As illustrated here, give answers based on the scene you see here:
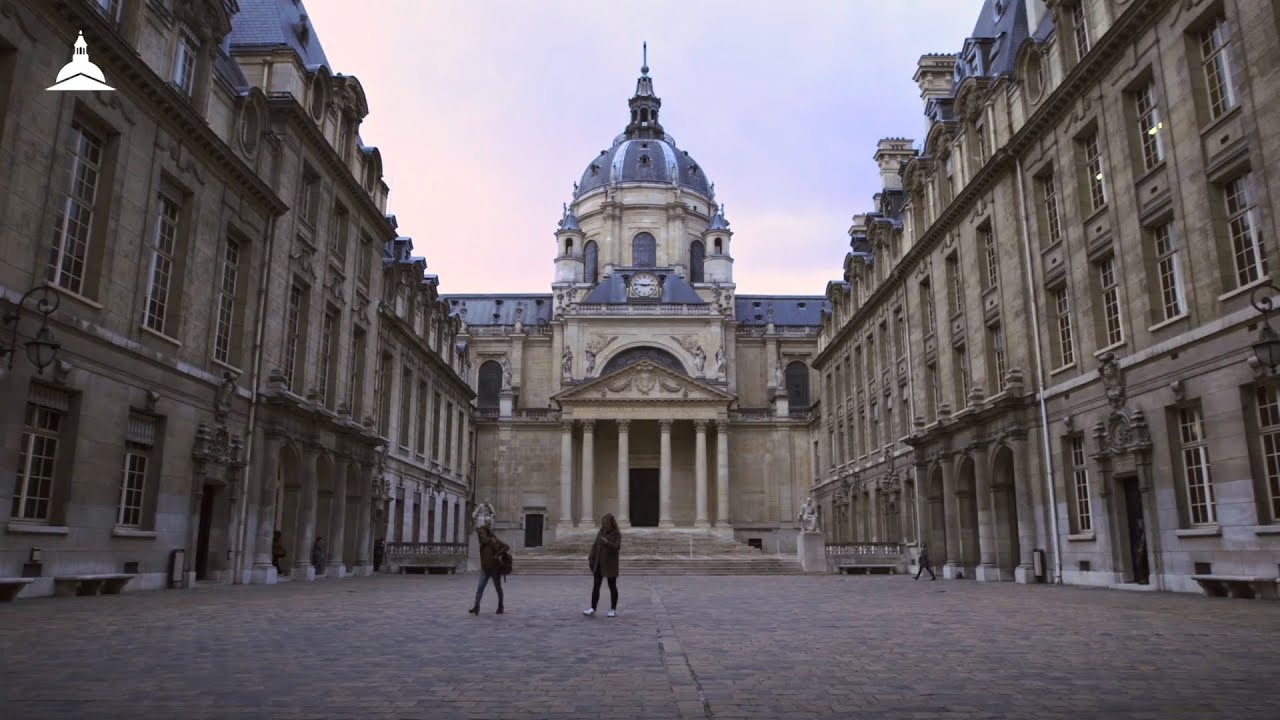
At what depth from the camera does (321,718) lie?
611 cm

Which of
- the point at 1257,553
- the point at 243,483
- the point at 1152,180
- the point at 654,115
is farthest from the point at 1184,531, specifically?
the point at 654,115

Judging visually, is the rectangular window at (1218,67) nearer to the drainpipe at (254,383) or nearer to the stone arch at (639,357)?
the drainpipe at (254,383)

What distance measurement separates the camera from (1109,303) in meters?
22.7

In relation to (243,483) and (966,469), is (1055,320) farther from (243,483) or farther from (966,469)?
(243,483)

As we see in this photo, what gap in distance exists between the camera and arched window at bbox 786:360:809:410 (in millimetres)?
69500

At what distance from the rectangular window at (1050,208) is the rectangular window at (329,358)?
22.3m

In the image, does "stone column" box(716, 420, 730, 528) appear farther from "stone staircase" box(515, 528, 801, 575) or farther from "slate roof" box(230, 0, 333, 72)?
"slate roof" box(230, 0, 333, 72)

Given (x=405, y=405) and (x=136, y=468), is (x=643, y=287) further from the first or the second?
(x=136, y=468)

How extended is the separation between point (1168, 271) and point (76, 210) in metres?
22.6

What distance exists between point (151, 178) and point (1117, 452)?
2231 cm

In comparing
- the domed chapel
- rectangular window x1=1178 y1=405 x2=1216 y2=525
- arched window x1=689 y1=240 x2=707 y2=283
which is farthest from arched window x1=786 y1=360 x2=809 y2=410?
rectangular window x1=1178 y1=405 x2=1216 y2=525

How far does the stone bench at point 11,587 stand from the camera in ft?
49.0

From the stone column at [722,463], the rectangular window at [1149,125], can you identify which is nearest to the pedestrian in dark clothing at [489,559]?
the rectangular window at [1149,125]

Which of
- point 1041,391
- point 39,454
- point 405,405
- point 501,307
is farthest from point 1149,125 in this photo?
point 501,307
